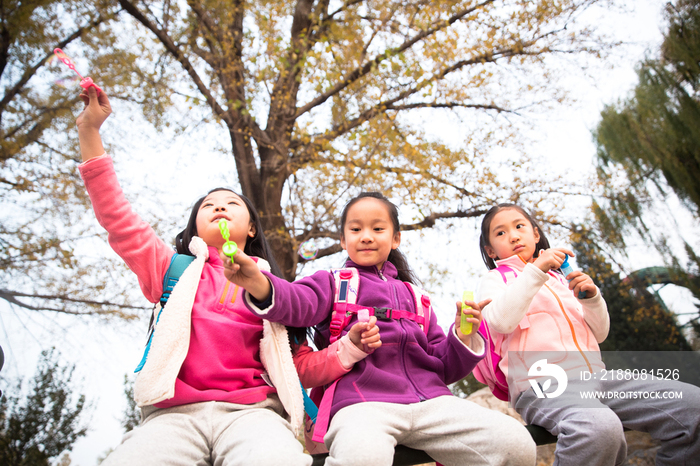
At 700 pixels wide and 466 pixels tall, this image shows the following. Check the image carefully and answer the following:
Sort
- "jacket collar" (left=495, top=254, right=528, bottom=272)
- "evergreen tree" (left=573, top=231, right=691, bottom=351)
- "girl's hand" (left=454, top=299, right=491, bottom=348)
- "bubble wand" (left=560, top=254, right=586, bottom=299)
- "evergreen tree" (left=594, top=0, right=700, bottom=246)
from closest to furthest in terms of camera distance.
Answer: "girl's hand" (left=454, top=299, right=491, bottom=348) → "bubble wand" (left=560, top=254, right=586, bottom=299) → "jacket collar" (left=495, top=254, right=528, bottom=272) → "evergreen tree" (left=594, top=0, right=700, bottom=246) → "evergreen tree" (left=573, top=231, right=691, bottom=351)

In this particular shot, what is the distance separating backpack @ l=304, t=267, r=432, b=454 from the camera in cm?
150

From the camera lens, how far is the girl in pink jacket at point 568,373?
1373 mm

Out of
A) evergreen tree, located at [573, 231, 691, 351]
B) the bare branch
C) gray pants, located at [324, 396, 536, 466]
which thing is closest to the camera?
gray pants, located at [324, 396, 536, 466]

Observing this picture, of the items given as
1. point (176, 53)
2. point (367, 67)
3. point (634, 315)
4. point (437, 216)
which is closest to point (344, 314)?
point (437, 216)

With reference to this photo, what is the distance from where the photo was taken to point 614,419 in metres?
1.37

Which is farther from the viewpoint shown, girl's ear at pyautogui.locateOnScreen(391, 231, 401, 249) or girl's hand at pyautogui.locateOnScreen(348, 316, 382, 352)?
girl's ear at pyautogui.locateOnScreen(391, 231, 401, 249)

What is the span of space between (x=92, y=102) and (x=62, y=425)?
4.98 meters

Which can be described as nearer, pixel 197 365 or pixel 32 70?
pixel 197 365

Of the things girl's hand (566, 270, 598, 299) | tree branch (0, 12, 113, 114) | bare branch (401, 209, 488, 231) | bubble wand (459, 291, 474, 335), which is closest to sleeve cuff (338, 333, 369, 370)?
bubble wand (459, 291, 474, 335)

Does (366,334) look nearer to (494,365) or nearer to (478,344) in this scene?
(478,344)

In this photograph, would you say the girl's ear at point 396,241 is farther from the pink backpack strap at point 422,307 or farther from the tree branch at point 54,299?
the tree branch at point 54,299

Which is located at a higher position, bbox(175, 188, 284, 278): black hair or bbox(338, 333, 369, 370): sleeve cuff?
bbox(175, 188, 284, 278): black hair

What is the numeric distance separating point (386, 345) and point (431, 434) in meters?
0.34

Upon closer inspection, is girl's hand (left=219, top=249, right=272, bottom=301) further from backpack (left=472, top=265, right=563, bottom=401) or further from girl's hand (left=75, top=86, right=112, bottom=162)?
backpack (left=472, top=265, right=563, bottom=401)
